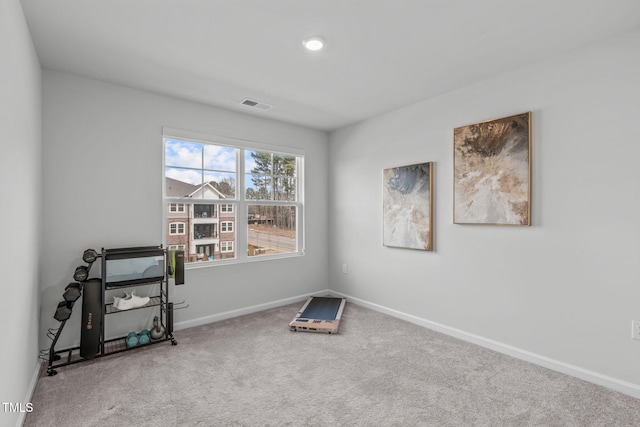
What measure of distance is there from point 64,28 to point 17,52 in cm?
49

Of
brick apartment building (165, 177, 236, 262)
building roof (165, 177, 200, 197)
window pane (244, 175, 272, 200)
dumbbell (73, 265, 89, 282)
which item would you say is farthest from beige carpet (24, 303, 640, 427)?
window pane (244, 175, 272, 200)

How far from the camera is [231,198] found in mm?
3818

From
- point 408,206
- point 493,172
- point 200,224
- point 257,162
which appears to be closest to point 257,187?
point 257,162

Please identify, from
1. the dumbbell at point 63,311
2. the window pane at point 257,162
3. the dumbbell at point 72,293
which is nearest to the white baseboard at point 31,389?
the dumbbell at point 63,311

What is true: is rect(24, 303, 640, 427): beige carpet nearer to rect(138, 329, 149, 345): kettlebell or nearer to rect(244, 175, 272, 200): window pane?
rect(138, 329, 149, 345): kettlebell

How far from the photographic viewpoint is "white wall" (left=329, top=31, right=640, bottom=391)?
86.4 inches

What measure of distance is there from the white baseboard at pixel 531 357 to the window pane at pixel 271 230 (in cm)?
161

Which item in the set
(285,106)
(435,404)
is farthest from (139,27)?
(435,404)

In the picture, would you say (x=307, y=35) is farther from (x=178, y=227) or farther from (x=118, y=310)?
(x=118, y=310)

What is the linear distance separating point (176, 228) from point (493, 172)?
320cm

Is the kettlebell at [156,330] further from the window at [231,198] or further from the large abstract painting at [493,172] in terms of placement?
the large abstract painting at [493,172]

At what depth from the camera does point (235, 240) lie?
3844 millimetres

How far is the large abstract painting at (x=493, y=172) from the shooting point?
8.63 ft

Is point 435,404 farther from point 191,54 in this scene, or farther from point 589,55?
point 191,54
